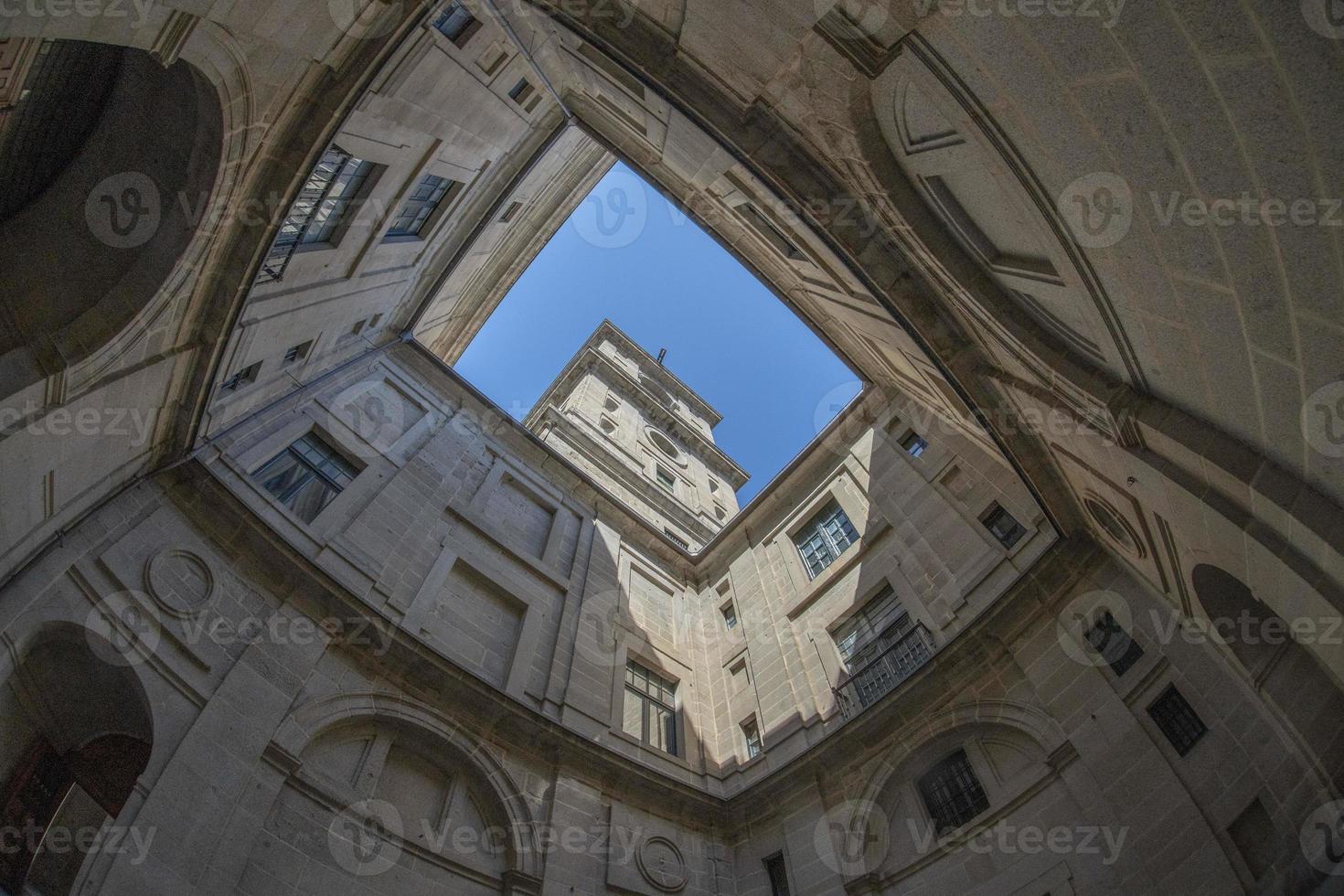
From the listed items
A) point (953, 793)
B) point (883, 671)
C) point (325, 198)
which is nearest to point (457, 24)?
point (325, 198)

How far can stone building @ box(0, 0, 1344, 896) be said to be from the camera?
5.35 metres

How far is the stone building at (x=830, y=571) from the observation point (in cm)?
535

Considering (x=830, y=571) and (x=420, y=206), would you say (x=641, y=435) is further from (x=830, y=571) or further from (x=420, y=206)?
(x=420, y=206)

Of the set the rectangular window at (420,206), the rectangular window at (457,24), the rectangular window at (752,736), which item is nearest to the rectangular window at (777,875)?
the rectangular window at (752,736)

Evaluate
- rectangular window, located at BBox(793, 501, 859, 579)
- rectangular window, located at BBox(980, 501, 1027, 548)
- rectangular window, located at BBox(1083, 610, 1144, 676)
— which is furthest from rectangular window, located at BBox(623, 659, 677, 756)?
rectangular window, located at BBox(1083, 610, 1144, 676)

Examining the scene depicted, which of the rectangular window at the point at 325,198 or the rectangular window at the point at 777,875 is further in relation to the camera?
the rectangular window at the point at 777,875

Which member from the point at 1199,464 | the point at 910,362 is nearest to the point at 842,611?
the point at 910,362

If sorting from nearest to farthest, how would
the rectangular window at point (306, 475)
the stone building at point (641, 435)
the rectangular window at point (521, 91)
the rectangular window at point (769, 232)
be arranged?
the rectangular window at point (769, 232) < the rectangular window at point (306, 475) < the rectangular window at point (521, 91) < the stone building at point (641, 435)

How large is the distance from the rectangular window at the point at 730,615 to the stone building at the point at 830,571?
10.9 ft

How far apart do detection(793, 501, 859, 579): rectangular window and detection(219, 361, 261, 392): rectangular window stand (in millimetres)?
14947

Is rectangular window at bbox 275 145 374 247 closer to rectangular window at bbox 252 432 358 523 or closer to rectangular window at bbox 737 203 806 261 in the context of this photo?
rectangular window at bbox 252 432 358 523

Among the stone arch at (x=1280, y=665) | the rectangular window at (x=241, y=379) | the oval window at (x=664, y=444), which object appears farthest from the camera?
the oval window at (x=664, y=444)

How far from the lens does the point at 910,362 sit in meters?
14.6

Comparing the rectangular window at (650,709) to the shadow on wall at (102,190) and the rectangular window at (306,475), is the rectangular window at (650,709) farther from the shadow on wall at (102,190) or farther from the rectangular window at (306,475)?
the shadow on wall at (102,190)
